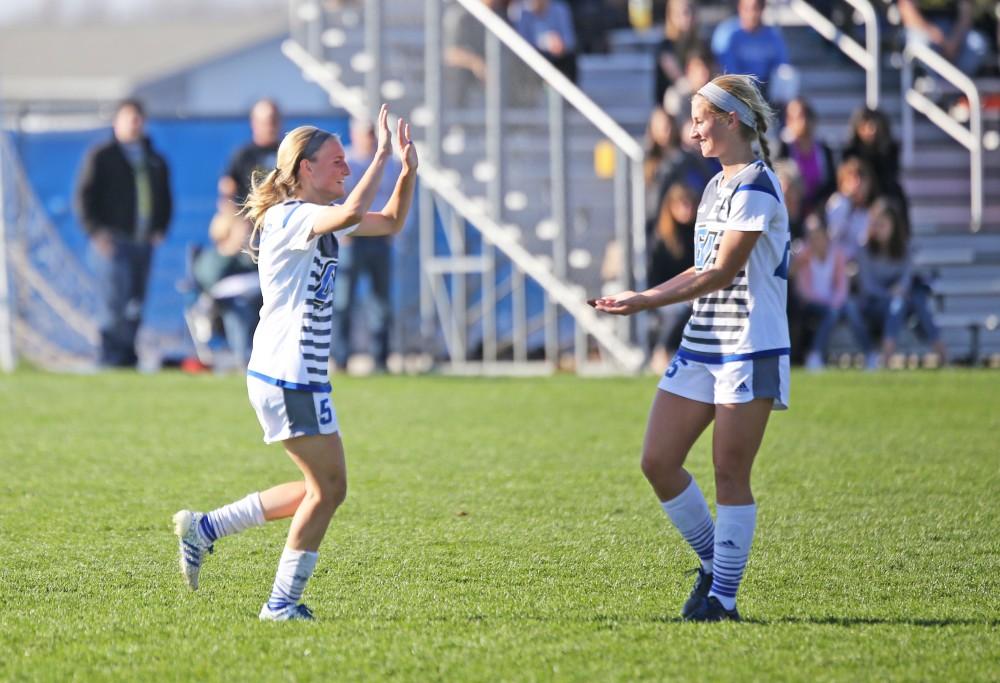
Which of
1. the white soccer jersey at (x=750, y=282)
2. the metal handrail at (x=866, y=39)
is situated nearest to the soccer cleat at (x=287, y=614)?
the white soccer jersey at (x=750, y=282)

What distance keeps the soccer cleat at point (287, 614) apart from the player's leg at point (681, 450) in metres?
1.30

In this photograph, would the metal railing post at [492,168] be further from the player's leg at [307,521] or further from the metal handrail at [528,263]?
the player's leg at [307,521]

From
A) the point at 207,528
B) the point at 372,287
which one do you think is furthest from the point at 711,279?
the point at 372,287

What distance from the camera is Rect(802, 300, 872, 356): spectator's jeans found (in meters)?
15.9

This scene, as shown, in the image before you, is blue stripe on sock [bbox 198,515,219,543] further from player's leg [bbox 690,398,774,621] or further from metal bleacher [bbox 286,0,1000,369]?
metal bleacher [bbox 286,0,1000,369]

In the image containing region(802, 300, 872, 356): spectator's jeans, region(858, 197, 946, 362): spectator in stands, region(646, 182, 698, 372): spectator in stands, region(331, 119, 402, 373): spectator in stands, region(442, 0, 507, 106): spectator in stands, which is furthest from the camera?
region(442, 0, 507, 106): spectator in stands

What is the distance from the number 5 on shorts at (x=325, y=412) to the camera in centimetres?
576

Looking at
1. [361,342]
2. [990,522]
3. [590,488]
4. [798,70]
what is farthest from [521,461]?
[798,70]

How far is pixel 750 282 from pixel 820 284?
403 inches

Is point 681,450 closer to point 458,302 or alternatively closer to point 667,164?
point 667,164

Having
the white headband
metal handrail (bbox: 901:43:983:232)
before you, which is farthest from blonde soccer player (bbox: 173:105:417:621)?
metal handrail (bbox: 901:43:983:232)

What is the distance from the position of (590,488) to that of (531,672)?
13.6ft

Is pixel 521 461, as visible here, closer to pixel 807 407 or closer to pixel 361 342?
pixel 807 407

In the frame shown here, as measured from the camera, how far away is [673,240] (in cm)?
1515
